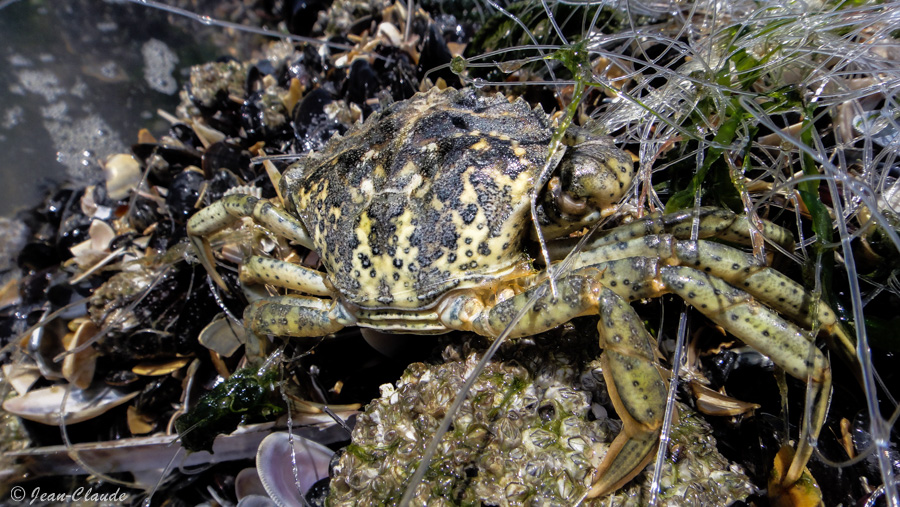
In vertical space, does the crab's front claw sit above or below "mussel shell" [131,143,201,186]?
below

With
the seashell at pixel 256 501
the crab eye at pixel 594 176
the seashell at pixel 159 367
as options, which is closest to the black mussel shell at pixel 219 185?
the seashell at pixel 159 367

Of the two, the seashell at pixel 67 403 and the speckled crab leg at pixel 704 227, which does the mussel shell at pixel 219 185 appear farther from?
the speckled crab leg at pixel 704 227

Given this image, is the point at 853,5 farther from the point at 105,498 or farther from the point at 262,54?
the point at 262,54

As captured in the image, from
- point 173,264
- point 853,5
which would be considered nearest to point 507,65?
point 853,5

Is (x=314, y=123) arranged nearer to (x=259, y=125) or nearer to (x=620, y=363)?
(x=259, y=125)

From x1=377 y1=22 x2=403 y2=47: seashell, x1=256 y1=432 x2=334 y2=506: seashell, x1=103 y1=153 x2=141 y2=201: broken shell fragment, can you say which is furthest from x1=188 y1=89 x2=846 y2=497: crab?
x1=103 y1=153 x2=141 y2=201: broken shell fragment

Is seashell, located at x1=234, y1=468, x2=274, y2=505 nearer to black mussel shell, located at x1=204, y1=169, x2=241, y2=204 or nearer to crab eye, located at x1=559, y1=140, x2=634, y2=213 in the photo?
black mussel shell, located at x1=204, y1=169, x2=241, y2=204
